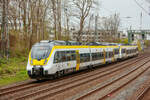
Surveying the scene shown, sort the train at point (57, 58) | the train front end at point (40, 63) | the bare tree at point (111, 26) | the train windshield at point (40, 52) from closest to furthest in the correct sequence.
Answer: the train front end at point (40, 63), the train at point (57, 58), the train windshield at point (40, 52), the bare tree at point (111, 26)

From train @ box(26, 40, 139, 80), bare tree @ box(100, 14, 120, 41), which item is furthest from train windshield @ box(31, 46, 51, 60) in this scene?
bare tree @ box(100, 14, 120, 41)

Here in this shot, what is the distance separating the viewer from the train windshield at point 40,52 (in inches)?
627

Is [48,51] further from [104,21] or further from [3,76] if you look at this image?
[104,21]

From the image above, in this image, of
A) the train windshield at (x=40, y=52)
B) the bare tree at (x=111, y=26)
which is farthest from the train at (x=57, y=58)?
the bare tree at (x=111, y=26)

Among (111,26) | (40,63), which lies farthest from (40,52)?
(111,26)

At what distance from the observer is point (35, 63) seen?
1570 centimetres

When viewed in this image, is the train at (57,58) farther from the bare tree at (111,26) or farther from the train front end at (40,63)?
the bare tree at (111,26)

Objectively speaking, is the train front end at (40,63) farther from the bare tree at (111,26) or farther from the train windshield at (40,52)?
the bare tree at (111,26)

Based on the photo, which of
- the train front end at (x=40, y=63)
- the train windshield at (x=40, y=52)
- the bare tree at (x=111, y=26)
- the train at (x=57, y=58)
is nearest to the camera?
the train front end at (x=40, y=63)

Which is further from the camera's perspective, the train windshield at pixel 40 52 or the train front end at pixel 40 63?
the train windshield at pixel 40 52

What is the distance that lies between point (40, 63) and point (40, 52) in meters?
0.96

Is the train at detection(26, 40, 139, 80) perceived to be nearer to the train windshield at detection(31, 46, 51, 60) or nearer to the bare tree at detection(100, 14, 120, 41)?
the train windshield at detection(31, 46, 51, 60)

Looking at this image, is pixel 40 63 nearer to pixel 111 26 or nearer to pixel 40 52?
pixel 40 52

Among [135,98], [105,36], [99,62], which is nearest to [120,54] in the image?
[99,62]
